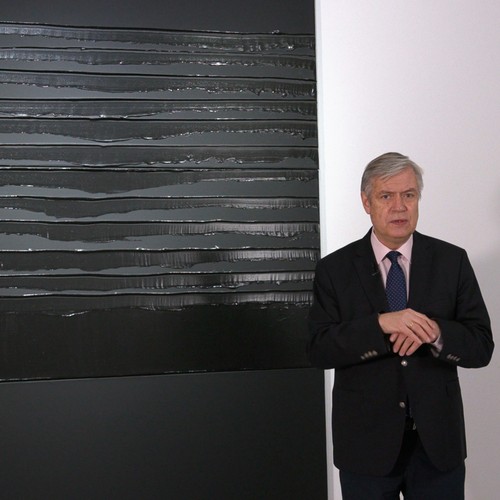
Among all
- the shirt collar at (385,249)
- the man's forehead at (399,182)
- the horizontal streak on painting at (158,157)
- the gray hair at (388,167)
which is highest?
the horizontal streak on painting at (158,157)

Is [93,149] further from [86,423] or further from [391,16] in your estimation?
[391,16]

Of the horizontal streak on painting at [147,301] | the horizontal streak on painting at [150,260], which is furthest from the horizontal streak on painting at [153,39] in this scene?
the horizontal streak on painting at [147,301]

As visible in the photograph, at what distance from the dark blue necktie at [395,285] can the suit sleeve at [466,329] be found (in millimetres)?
110

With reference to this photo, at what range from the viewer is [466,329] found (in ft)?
6.14

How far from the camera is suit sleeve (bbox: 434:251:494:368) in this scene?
183cm

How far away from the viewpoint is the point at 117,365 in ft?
8.91

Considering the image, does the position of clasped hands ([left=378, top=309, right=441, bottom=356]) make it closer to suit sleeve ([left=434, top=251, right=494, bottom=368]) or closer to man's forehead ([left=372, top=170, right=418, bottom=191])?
suit sleeve ([left=434, top=251, right=494, bottom=368])

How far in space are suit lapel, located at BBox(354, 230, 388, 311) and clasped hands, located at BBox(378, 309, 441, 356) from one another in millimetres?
82

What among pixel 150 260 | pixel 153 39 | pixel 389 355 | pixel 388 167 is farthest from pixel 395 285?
Answer: pixel 153 39

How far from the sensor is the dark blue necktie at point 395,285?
1939 millimetres

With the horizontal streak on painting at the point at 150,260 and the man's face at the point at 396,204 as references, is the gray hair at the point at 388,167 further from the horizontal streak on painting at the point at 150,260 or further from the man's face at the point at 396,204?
the horizontal streak on painting at the point at 150,260

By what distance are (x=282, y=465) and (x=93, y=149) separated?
1303 millimetres

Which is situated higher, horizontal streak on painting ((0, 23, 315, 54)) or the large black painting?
horizontal streak on painting ((0, 23, 315, 54))

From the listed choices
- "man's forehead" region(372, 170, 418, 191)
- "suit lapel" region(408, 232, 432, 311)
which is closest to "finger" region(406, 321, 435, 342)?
"suit lapel" region(408, 232, 432, 311)
